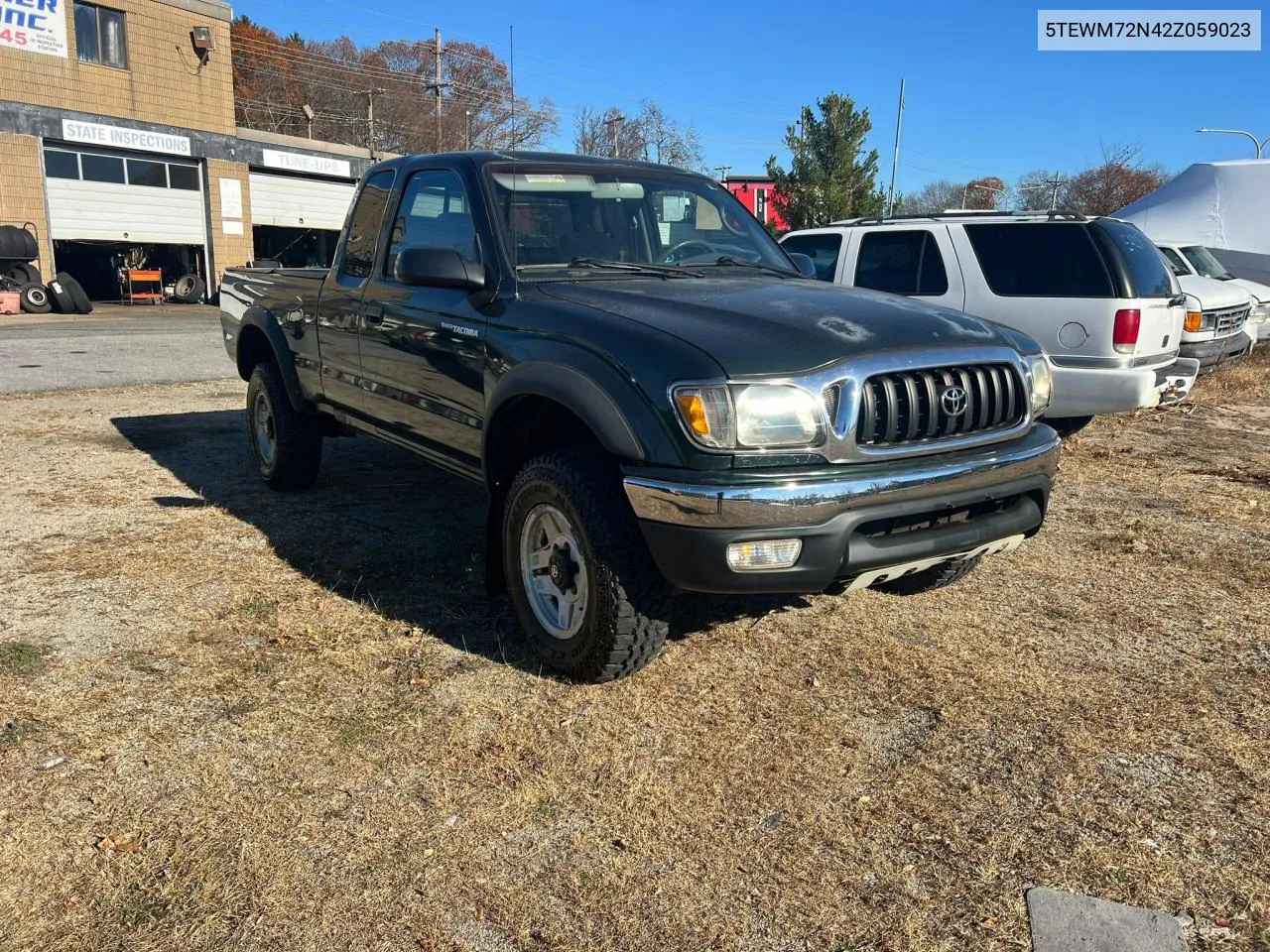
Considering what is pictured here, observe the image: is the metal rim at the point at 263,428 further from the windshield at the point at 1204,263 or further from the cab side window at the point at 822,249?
the windshield at the point at 1204,263

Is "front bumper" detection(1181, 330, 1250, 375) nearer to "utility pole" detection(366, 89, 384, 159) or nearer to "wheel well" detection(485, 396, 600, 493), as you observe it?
"wheel well" detection(485, 396, 600, 493)

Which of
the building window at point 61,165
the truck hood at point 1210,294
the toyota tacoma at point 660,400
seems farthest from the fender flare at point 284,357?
the building window at point 61,165

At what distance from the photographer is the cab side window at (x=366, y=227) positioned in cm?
494

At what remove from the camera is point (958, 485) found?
3.28 m

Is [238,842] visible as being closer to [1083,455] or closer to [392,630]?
[392,630]

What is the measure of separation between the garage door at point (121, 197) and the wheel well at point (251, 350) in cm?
2131

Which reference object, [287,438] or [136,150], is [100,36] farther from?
[287,438]

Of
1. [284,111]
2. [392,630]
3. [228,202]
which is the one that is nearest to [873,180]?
[228,202]

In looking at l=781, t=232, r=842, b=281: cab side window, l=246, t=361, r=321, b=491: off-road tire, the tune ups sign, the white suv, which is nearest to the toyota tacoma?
l=246, t=361, r=321, b=491: off-road tire

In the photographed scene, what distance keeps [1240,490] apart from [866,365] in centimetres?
487

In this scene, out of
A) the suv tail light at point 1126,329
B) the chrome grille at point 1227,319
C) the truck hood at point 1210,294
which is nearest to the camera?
the suv tail light at point 1126,329

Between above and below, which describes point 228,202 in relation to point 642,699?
above

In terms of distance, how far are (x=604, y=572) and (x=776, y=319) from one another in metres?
1.03

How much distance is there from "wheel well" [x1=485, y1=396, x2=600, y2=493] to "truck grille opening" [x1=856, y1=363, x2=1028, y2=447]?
0.99 meters
